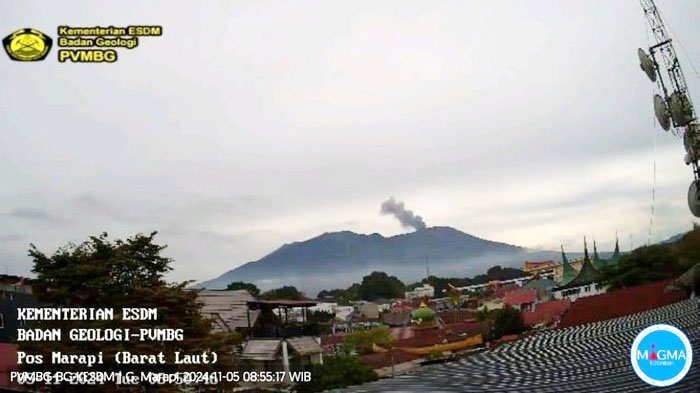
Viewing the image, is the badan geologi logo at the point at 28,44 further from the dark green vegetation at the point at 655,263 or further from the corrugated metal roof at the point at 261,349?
the dark green vegetation at the point at 655,263

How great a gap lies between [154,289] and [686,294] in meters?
13.3

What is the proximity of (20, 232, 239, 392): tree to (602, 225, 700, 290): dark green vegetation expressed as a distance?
2057cm

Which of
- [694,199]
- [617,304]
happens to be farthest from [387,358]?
[694,199]

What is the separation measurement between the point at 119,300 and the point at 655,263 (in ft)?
75.8

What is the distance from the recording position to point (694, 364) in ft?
22.1

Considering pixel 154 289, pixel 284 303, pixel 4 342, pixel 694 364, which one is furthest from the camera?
pixel 284 303

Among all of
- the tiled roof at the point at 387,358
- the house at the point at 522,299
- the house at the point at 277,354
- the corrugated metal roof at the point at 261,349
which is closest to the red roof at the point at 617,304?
the tiled roof at the point at 387,358

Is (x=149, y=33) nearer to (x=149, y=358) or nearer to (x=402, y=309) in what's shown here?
(x=149, y=358)

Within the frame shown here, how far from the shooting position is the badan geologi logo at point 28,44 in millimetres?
8875

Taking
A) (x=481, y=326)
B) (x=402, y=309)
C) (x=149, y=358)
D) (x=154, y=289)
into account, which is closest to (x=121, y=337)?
(x=149, y=358)

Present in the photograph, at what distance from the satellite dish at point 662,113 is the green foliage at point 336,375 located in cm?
1004

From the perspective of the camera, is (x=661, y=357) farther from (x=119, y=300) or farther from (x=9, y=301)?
(x=9, y=301)

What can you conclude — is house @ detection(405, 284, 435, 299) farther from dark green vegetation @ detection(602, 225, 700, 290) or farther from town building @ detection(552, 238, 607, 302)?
dark green vegetation @ detection(602, 225, 700, 290)

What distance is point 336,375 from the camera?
43.9 feet
